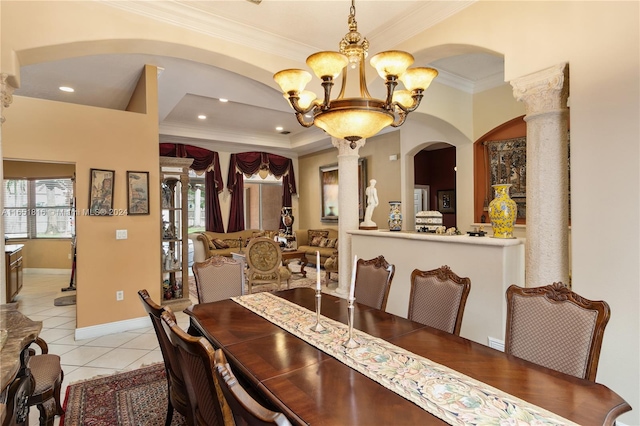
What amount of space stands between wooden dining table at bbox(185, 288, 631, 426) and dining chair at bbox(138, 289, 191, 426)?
0.75 ft

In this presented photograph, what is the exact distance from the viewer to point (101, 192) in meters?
Result: 3.86

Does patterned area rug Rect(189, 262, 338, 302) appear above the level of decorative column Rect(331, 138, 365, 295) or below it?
below

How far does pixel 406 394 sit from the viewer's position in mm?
1242

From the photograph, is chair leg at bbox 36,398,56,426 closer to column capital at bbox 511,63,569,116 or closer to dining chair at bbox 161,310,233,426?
dining chair at bbox 161,310,233,426

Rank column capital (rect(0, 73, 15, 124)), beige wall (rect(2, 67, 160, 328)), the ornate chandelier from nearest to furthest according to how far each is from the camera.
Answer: the ornate chandelier, column capital (rect(0, 73, 15, 124)), beige wall (rect(2, 67, 160, 328))

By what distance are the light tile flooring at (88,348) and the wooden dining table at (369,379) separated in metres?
1.71

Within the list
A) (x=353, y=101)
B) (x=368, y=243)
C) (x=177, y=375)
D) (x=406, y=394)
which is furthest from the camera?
(x=368, y=243)

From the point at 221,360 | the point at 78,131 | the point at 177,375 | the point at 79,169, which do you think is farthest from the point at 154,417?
the point at 78,131

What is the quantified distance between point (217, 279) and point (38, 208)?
7167mm

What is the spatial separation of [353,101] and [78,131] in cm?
342

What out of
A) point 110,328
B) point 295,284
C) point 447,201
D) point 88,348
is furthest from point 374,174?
point 88,348

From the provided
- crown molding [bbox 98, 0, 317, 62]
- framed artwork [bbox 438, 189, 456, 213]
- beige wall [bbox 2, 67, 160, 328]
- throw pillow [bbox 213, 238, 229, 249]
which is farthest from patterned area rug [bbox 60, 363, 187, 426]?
framed artwork [bbox 438, 189, 456, 213]

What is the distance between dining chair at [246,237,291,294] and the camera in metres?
5.06

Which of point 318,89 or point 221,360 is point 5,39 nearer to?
point 318,89
